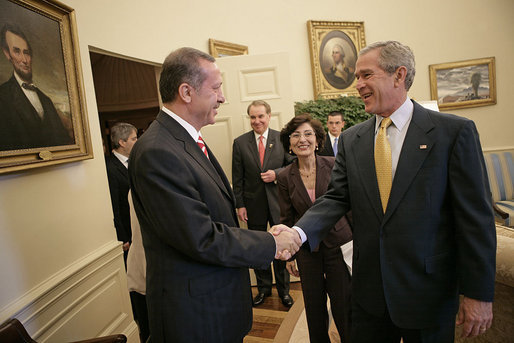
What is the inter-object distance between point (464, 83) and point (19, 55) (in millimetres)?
6497

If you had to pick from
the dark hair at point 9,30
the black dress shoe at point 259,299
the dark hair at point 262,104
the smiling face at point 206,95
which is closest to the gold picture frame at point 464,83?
the dark hair at point 262,104

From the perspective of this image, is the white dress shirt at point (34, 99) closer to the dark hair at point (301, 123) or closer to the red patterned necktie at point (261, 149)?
the dark hair at point (301, 123)

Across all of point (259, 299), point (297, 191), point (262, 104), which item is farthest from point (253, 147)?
point (259, 299)

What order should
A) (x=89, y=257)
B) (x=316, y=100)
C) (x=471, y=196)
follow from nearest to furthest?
(x=471, y=196), (x=89, y=257), (x=316, y=100)

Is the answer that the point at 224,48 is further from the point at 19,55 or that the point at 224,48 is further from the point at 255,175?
the point at 19,55

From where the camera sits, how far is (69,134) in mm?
2398

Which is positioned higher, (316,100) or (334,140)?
(316,100)

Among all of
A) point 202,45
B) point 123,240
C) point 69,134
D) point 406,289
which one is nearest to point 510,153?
point 202,45

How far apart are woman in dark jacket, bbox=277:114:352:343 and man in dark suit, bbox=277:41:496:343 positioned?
64 cm

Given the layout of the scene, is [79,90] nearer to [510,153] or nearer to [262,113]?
[262,113]

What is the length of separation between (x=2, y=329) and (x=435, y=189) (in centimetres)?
216

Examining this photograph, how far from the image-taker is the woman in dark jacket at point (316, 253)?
2277mm

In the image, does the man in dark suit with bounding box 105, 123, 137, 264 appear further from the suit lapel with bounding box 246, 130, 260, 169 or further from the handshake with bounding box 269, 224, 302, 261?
the handshake with bounding box 269, 224, 302, 261

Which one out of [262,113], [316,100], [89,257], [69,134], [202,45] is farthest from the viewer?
[316,100]
